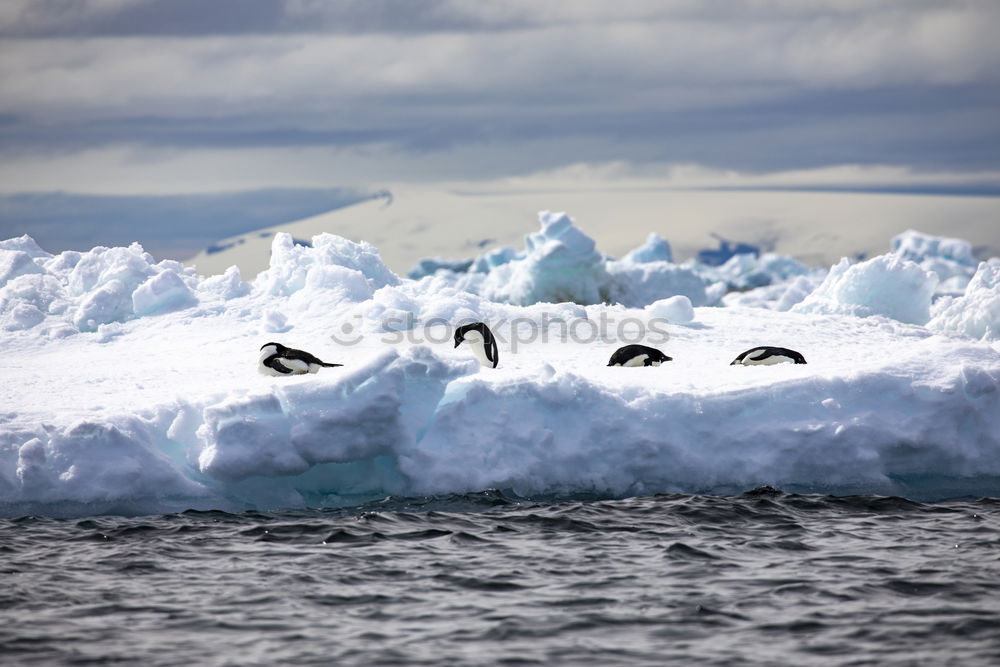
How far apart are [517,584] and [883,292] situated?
1482 centimetres

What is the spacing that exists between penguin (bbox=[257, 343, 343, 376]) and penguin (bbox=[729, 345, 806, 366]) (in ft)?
15.9

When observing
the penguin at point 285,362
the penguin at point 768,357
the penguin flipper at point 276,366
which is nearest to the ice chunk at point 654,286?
the penguin at point 768,357

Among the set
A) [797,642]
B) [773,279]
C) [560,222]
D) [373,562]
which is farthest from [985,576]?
[773,279]

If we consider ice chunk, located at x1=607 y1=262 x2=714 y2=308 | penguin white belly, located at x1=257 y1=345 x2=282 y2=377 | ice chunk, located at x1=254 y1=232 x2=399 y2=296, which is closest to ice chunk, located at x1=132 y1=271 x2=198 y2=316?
ice chunk, located at x1=254 y1=232 x2=399 y2=296

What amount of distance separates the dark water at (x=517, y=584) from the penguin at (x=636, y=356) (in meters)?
3.10

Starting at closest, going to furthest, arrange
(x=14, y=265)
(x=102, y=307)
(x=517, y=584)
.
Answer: (x=517, y=584) < (x=102, y=307) < (x=14, y=265)

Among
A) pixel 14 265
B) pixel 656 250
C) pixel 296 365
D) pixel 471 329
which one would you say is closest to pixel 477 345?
pixel 471 329

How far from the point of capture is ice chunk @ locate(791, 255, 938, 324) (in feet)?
66.0

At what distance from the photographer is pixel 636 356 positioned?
1297cm

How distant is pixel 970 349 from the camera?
12062 millimetres

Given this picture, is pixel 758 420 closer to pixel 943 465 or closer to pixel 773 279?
pixel 943 465

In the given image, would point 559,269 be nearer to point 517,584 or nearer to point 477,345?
point 477,345

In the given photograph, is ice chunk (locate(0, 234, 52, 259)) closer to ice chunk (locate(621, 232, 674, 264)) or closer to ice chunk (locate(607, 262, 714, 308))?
ice chunk (locate(607, 262, 714, 308))

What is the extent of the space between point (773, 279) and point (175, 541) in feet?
165
